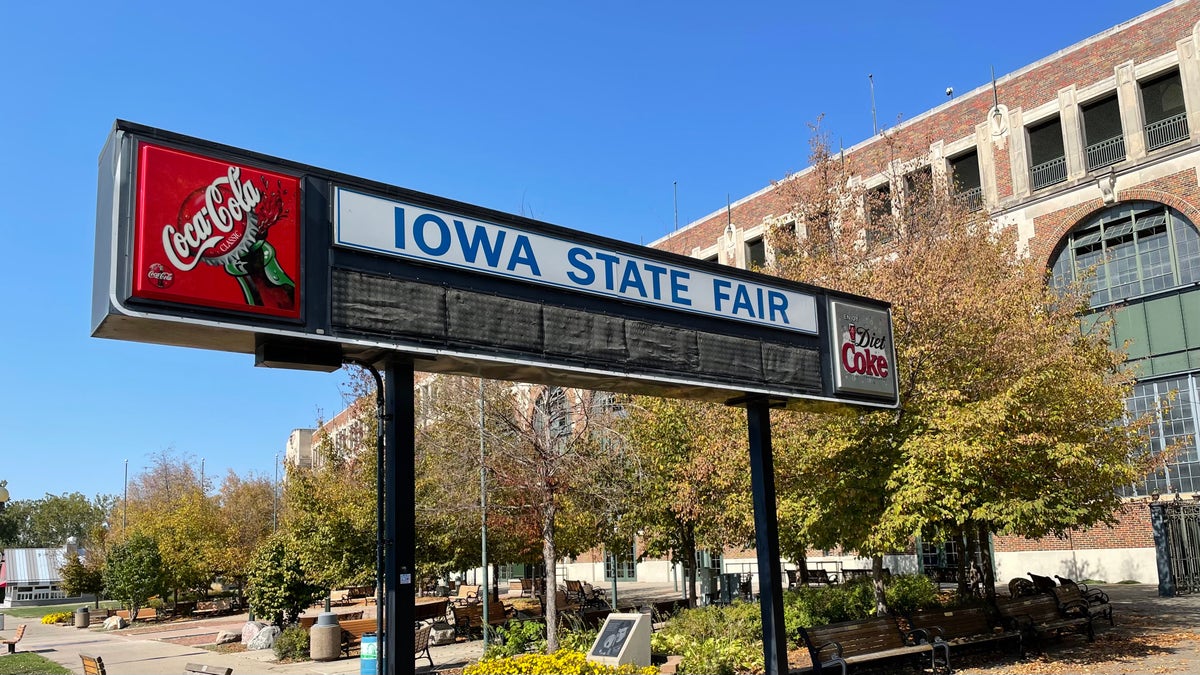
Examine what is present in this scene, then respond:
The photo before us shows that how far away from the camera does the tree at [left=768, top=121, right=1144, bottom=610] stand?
45.5 feet

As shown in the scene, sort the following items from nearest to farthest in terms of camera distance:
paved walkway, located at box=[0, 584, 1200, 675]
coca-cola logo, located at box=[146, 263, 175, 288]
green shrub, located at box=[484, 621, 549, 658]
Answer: coca-cola logo, located at box=[146, 263, 175, 288]
paved walkway, located at box=[0, 584, 1200, 675]
green shrub, located at box=[484, 621, 549, 658]

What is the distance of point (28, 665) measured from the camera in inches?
873

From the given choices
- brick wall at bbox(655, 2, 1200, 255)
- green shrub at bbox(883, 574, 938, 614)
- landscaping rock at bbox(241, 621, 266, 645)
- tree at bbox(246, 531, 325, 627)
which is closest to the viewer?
green shrub at bbox(883, 574, 938, 614)

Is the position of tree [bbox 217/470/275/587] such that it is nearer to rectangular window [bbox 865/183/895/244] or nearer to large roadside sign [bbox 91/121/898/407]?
rectangular window [bbox 865/183/895/244]

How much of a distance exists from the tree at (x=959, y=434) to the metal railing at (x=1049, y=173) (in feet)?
53.8

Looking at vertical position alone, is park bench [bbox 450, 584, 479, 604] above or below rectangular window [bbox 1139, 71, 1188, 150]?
below

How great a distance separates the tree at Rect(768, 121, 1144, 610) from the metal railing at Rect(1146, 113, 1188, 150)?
50.1 feet

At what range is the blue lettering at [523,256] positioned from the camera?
371 inches

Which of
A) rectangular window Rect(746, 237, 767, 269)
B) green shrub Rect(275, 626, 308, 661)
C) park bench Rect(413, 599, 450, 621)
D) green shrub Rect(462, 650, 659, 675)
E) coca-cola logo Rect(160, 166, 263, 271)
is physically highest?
rectangular window Rect(746, 237, 767, 269)

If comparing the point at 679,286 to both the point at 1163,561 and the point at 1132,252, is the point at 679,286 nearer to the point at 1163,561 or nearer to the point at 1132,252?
the point at 1163,561

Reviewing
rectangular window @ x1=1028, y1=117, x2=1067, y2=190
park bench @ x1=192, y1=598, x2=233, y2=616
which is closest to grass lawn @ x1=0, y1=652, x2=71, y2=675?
park bench @ x1=192, y1=598, x2=233, y2=616

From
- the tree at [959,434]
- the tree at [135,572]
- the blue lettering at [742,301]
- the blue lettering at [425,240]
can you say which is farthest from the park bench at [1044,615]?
the tree at [135,572]

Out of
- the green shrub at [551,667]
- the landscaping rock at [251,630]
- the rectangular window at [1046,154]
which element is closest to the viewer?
the green shrub at [551,667]

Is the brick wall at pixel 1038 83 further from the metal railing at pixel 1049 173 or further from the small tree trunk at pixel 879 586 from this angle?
the small tree trunk at pixel 879 586
